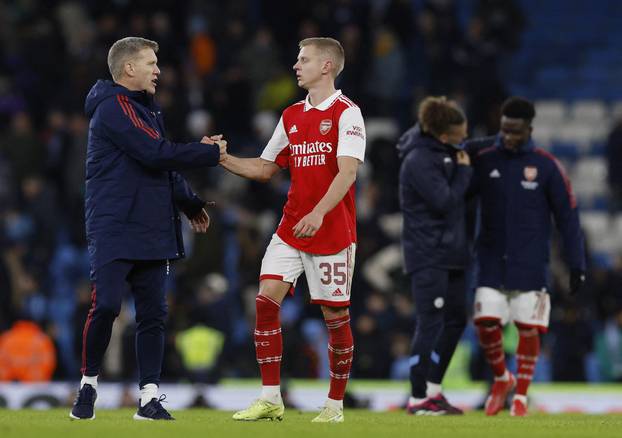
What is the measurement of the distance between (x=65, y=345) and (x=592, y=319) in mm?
6736

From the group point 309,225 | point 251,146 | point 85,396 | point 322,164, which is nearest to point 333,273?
point 309,225

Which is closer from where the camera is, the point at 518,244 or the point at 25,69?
the point at 518,244

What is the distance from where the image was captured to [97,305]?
29.7 ft

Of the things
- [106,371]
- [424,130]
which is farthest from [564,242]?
[106,371]

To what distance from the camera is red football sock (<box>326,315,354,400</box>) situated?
9.34 metres

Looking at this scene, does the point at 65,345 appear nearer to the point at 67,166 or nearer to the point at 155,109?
the point at 67,166

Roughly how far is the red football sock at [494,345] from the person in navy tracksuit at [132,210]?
303 centimetres

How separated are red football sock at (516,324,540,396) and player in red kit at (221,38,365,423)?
7.76 feet

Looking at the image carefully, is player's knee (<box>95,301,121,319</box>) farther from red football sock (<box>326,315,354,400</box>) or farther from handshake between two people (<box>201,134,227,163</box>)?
red football sock (<box>326,315,354,400</box>)

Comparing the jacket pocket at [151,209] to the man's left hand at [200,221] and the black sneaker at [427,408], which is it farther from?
the black sneaker at [427,408]

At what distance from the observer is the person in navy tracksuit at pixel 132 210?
9086mm

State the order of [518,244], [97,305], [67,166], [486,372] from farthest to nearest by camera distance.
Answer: [67,166] → [486,372] → [518,244] → [97,305]

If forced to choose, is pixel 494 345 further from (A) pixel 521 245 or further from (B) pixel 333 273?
(B) pixel 333 273

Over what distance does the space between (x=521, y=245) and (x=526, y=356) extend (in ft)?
2.86
